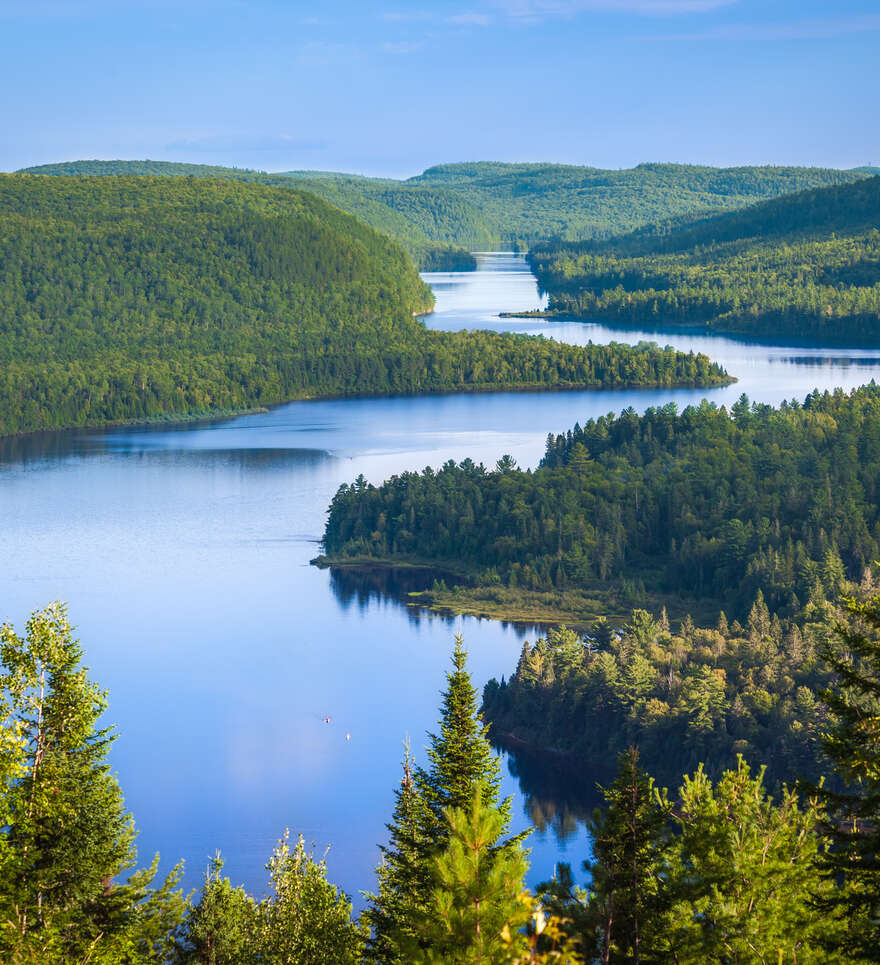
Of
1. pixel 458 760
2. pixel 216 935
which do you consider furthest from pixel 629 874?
pixel 216 935

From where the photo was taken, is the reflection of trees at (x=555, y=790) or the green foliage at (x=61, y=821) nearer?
the green foliage at (x=61, y=821)

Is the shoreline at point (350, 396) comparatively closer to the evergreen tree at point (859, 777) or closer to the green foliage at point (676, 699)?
the green foliage at point (676, 699)

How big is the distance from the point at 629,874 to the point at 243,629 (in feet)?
177

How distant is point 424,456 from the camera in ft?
394

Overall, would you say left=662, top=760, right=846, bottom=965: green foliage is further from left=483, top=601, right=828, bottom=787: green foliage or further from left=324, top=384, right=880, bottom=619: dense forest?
left=324, top=384, right=880, bottom=619: dense forest

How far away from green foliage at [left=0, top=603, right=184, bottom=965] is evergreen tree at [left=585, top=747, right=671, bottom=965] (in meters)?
7.47

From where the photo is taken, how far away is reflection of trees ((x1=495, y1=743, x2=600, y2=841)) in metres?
51.4

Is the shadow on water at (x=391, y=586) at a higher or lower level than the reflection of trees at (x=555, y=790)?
higher

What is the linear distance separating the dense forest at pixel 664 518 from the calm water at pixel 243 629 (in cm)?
573

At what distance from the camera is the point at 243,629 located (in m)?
76.1

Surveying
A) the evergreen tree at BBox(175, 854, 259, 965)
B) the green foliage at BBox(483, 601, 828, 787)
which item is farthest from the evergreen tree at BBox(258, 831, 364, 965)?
the green foliage at BBox(483, 601, 828, 787)

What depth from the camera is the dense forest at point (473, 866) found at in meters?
18.7

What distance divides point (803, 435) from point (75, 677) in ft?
253

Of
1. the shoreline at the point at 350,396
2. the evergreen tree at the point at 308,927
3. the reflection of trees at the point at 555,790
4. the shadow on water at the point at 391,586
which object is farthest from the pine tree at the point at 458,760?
the shoreline at the point at 350,396
